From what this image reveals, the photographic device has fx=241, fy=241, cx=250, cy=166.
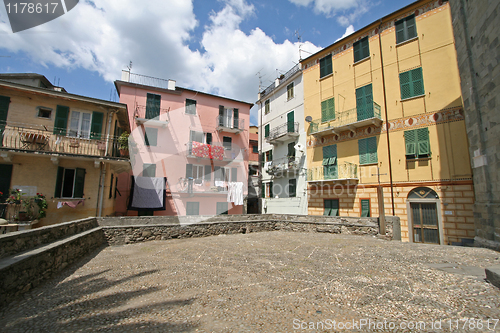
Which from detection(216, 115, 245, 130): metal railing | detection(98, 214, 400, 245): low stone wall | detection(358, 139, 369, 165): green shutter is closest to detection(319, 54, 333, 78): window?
detection(358, 139, 369, 165): green shutter

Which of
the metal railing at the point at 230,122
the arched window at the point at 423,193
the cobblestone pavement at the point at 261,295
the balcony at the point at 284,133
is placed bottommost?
the cobblestone pavement at the point at 261,295

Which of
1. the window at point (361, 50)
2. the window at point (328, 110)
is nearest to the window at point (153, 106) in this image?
the window at point (328, 110)

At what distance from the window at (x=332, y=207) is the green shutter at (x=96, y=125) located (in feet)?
53.1

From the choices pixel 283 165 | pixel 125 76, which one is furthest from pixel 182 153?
pixel 283 165

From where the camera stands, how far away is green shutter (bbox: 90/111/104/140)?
13.7 meters

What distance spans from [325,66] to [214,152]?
1202 cm

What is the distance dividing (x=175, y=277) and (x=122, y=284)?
115 centimetres

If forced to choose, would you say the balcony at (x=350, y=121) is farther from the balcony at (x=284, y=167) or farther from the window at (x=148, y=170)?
the window at (x=148, y=170)

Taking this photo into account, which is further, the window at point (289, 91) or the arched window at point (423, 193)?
the window at point (289, 91)

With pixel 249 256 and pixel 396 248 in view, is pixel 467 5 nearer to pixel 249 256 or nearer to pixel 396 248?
pixel 396 248

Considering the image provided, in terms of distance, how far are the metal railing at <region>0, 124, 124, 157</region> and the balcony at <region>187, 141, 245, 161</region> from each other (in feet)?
25.2

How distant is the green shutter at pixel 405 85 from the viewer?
1507 centimetres

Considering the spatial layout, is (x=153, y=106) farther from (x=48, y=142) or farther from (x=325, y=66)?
(x=325, y=66)

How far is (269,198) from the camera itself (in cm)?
2503
